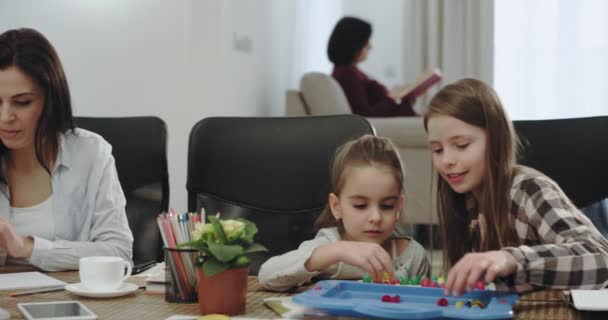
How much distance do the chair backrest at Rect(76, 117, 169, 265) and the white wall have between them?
171 centimetres

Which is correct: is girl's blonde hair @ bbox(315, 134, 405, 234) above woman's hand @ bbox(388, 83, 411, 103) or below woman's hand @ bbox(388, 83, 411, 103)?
above

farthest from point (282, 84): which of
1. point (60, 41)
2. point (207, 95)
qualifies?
point (60, 41)

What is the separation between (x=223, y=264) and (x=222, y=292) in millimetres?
37

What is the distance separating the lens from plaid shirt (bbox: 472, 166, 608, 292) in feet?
4.04

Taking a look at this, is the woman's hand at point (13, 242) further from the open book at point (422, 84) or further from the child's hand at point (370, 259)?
the open book at point (422, 84)

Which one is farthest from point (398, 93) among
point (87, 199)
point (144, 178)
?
point (87, 199)

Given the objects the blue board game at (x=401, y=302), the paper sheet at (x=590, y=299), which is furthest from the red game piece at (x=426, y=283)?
the paper sheet at (x=590, y=299)

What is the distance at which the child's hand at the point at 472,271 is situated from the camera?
1.09m

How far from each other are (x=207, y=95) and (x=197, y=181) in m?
2.05

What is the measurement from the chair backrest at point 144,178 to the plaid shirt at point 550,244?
0.96 m

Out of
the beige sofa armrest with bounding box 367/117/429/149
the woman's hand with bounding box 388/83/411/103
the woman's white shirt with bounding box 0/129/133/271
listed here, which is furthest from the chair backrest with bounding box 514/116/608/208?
the woman's hand with bounding box 388/83/411/103

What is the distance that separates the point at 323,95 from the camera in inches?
184

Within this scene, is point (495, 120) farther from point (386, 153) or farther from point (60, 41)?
point (60, 41)

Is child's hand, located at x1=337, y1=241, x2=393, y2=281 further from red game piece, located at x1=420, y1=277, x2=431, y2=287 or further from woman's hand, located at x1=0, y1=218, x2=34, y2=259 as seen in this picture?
woman's hand, located at x1=0, y1=218, x2=34, y2=259
